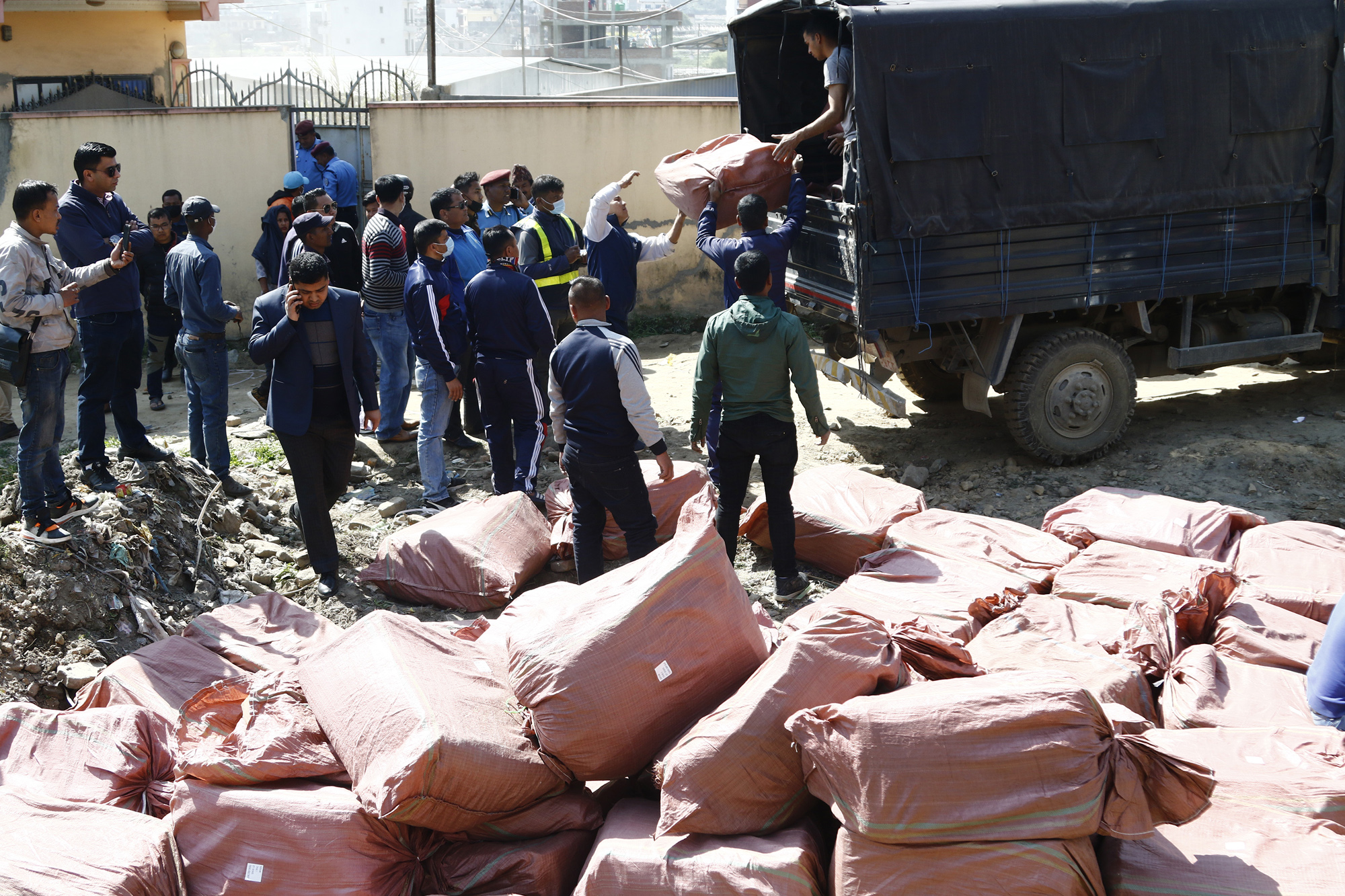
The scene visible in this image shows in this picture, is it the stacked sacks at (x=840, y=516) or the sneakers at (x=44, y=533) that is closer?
the sneakers at (x=44, y=533)

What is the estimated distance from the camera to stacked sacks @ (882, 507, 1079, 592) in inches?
173

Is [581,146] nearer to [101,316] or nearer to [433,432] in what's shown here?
[433,432]

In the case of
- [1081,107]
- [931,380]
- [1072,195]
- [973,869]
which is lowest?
[973,869]

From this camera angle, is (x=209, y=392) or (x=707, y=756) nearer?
(x=707, y=756)

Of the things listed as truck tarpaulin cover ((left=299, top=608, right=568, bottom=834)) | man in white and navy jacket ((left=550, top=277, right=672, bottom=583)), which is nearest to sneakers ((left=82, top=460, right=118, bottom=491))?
man in white and navy jacket ((left=550, top=277, right=672, bottom=583))

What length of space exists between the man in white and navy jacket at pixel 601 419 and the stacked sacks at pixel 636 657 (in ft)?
4.19

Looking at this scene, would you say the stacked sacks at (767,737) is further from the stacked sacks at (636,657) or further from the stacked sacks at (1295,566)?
the stacked sacks at (1295,566)

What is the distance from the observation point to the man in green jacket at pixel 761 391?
15.3 ft

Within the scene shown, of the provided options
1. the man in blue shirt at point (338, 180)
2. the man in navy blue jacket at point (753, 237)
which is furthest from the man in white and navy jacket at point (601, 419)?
the man in blue shirt at point (338, 180)

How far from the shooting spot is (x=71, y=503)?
465cm

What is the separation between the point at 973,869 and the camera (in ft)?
7.79

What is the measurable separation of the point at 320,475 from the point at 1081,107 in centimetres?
444

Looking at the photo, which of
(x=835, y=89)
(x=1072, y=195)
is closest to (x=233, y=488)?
(x=835, y=89)

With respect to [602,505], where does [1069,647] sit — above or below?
below
